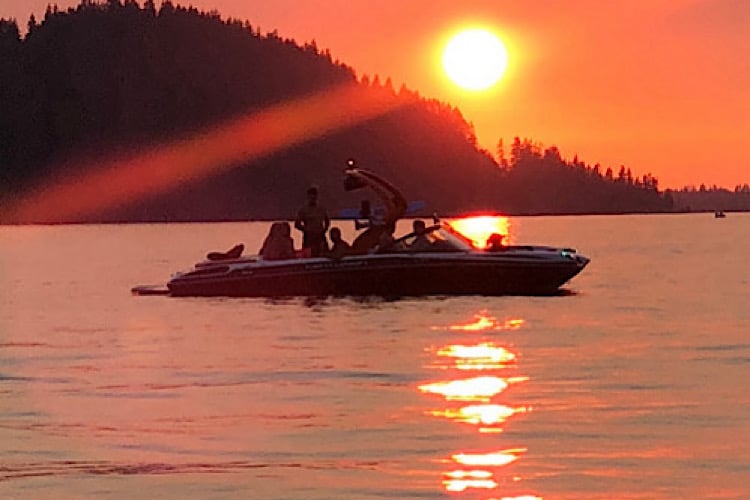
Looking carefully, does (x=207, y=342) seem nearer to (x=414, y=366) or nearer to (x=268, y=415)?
(x=414, y=366)

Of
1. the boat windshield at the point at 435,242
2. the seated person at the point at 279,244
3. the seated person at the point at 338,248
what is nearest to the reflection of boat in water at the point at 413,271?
the boat windshield at the point at 435,242

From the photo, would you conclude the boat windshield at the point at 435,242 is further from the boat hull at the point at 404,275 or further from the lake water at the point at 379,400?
the lake water at the point at 379,400

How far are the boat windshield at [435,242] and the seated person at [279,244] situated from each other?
2.15 meters

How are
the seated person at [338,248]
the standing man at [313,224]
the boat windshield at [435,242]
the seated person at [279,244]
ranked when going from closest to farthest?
the boat windshield at [435,242] → the seated person at [338,248] → the standing man at [313,224] → the seated person at [279,244]

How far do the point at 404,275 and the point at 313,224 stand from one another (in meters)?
2.09

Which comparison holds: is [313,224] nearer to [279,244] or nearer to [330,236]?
[330,236]

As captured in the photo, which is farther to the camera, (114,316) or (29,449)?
(114,316)

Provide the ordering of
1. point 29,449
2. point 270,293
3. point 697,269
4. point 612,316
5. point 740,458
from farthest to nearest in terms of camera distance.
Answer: point 697,269 → point 270,293 → point 612,316 → point 29,449 → point 740,458

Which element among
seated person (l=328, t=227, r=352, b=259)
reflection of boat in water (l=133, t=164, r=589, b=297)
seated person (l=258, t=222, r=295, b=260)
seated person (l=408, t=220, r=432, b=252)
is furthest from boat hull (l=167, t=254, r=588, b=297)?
seated person (l=258, t=222, r=295, b=260)

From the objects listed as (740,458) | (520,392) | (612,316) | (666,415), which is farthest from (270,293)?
(740,458)

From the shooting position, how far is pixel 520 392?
2162 cm

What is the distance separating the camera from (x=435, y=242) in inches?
1458

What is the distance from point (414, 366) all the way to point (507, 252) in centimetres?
1210

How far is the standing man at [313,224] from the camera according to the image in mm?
37316
